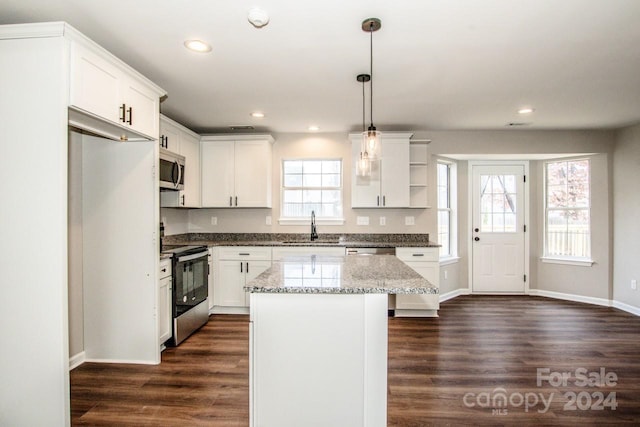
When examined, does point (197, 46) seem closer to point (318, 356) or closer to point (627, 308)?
point (318, 356)

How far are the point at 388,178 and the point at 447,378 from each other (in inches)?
98.3

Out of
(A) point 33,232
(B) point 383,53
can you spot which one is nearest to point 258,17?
(B) point 383,53

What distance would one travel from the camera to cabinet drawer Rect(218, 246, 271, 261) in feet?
13.2

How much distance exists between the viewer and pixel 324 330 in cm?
172

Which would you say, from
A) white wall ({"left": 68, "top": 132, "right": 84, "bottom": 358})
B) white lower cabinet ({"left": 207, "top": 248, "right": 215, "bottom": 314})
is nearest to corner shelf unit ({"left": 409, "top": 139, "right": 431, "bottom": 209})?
white lower cabinet ({"left": 207, "top": 248, "right": 215, "bottom": 314})

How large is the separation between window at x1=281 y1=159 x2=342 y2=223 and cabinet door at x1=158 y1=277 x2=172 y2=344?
1963 mm

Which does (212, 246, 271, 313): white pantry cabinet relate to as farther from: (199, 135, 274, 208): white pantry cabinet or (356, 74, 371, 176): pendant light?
(356, 74, 371, 176): pendant light

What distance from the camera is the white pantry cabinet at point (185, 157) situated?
358cm

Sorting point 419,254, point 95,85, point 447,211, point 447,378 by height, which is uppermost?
point 95,85

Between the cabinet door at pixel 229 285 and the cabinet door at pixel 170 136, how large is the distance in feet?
4.79

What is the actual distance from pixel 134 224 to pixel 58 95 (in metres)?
1.14

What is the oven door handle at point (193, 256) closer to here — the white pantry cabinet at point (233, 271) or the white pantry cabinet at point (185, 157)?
the white pantry cabinet at point (233, 271)

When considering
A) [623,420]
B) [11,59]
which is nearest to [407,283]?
[623,420]

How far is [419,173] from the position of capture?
449 cm
